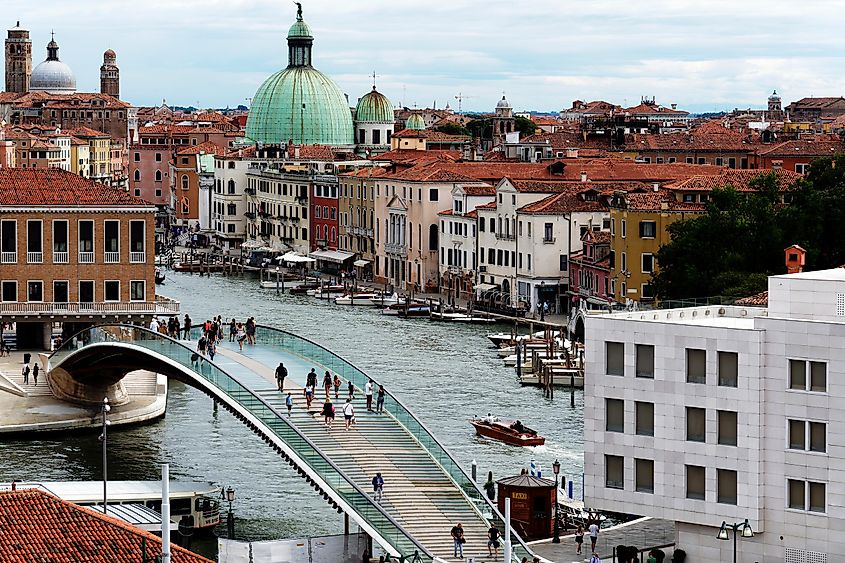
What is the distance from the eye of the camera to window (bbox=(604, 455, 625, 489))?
28691mm

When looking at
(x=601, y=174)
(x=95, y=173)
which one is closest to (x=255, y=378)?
(x=601, y=174)

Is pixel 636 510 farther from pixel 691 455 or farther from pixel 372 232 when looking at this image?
pixel 372 232

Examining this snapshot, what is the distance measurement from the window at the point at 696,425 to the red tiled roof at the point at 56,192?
24.9m

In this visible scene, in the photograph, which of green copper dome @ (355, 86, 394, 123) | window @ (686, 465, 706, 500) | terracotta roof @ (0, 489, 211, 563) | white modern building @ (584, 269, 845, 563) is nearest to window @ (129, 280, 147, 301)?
white modern building @ (584, 269, 845, 563)

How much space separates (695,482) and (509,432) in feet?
46.3

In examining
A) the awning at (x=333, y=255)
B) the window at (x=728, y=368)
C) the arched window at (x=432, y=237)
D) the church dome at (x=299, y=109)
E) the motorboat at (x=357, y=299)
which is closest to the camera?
the window at (x=728, y=368)

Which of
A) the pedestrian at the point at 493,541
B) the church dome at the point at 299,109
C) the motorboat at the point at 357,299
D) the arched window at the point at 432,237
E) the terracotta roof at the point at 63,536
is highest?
the church dome at the point at 299,109

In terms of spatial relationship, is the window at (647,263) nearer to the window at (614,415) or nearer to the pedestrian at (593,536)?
the pedestrian at (593,536)

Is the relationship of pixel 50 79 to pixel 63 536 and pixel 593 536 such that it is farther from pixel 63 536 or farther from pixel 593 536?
pixel 63 536

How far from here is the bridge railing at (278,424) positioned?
2950 cm

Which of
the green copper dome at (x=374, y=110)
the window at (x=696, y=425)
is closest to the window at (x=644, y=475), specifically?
the window at (x=696, y=425)

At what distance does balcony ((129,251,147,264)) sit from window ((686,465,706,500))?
80.4 feet

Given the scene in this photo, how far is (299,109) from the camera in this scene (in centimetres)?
11644

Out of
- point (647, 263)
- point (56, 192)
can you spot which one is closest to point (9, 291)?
point (56, 192)
